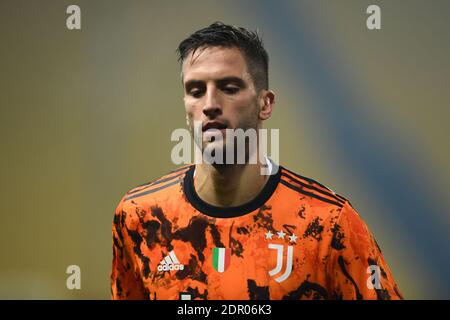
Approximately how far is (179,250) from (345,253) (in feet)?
1.88

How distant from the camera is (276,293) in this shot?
64.3 inches

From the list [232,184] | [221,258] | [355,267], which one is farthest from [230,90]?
[355,267]

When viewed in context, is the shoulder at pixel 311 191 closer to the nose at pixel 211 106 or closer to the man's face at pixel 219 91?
the man's face at pixel 219 91

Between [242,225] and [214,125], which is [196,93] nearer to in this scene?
[214,125]

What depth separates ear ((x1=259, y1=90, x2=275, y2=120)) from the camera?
1.78 metres

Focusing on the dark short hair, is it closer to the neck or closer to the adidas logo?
the neck

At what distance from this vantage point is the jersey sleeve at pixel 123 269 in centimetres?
188

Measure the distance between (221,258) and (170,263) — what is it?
7.5 inches

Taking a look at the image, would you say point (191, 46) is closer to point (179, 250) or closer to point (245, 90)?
point (245, 90)

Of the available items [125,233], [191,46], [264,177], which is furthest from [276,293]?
[191,46]

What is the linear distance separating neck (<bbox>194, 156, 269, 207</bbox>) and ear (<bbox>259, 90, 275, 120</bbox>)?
0.19 metres

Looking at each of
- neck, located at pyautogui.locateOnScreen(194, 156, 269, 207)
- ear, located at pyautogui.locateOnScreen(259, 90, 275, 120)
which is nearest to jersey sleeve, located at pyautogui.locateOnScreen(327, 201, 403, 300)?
neck, located at pyautogui.locateOnScreen(194, 156, 269, 207)

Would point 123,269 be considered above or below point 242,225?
below

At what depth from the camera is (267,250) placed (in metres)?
1.68
